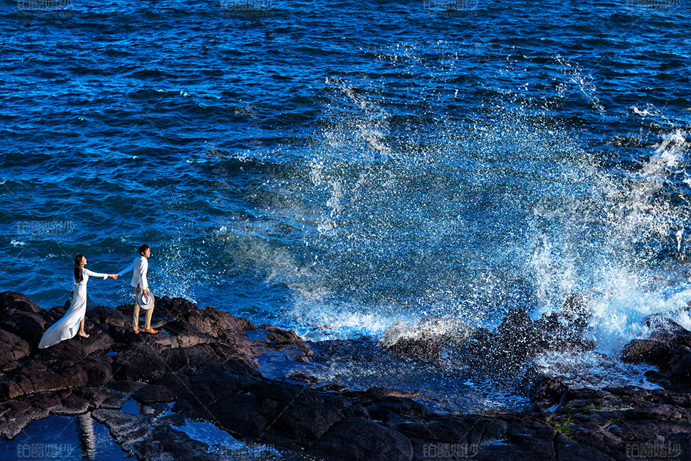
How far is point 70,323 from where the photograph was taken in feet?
44.7

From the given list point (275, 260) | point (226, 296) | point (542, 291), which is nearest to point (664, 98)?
point (542, 291)

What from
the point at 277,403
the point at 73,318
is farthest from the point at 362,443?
the point at 73,318

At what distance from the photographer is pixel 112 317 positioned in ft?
50.3

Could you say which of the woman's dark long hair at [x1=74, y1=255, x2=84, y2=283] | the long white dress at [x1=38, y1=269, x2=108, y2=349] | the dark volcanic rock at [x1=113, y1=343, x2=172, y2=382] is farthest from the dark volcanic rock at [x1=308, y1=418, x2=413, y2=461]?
the woman's dark long hair at [x1=74, y1=255, x2=84, y2=283]

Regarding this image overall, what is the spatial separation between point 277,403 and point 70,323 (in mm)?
4973

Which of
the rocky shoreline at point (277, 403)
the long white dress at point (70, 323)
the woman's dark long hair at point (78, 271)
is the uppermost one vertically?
the woman's dark long hair at point (78, 271)

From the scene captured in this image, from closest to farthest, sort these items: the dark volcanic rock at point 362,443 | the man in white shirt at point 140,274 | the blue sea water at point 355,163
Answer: the dark volcanic rock at point 362,443
the man in white shirt at point 140,274
the blue sea water at point 355,163

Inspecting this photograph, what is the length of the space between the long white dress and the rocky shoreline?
0.21 m

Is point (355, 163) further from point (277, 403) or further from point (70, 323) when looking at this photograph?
point (277, 403)

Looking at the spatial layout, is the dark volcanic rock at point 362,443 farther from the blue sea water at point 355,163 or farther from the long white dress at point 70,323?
the long white dress at point 70,323

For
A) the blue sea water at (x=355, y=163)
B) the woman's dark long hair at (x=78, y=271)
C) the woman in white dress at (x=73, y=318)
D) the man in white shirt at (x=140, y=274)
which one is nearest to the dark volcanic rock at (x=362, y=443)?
the man in white shirt at (x=140, y=274)

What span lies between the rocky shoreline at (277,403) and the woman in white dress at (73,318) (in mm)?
223

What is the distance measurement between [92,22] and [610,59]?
31.7 m

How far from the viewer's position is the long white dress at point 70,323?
44.4 ft
